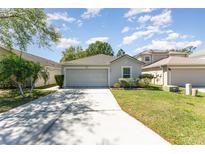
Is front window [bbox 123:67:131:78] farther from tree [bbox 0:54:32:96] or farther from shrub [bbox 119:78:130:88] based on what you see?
tree [bbox 0:54:32:96]

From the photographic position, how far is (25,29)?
1324 cm

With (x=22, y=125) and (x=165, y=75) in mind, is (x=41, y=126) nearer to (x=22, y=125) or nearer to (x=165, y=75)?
(x=22, y=125)

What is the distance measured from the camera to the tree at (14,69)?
10.2m

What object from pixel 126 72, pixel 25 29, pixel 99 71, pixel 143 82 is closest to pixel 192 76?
pixel 143 82

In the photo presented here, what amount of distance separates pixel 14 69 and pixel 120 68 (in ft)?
35.4

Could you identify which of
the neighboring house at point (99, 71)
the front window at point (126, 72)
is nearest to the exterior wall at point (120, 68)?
the neighboring house at point (99, 71)

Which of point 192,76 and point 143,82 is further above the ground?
point 192,76

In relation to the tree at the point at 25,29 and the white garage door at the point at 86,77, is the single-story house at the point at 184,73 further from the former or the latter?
the tree at the point at 25,29

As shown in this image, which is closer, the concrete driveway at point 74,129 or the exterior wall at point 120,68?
the concrete driveway at point 74,129

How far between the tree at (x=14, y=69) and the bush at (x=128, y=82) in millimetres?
8937

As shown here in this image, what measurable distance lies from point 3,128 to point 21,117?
1.28m

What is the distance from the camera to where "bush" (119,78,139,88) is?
16.6 meters
